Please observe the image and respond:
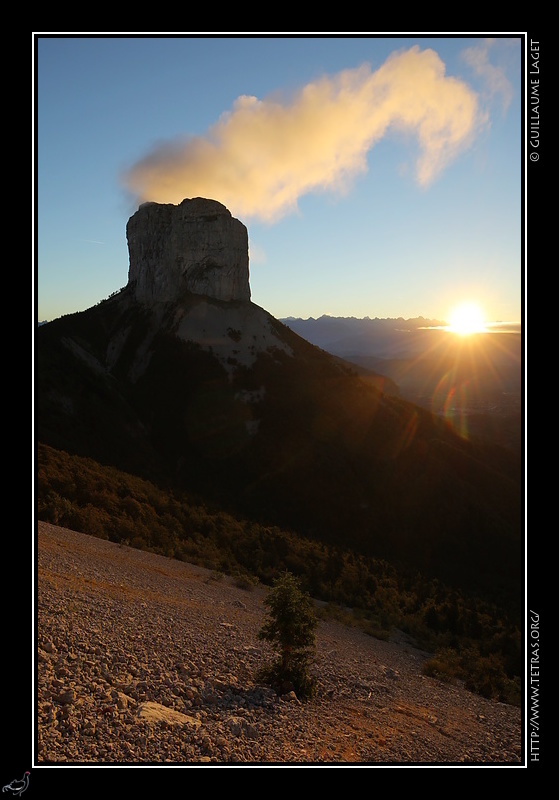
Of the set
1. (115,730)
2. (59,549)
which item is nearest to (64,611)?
(115,730)

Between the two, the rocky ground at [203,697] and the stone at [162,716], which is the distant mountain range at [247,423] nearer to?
the rocky ground at [203,697]

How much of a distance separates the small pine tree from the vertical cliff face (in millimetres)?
60272

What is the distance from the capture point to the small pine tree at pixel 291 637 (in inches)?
363

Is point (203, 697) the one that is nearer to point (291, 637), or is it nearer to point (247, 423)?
point (291, 637)

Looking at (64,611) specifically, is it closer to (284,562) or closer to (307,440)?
(284,562)

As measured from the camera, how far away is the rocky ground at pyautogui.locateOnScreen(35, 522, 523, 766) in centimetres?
643

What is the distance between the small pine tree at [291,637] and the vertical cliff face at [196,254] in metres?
60.3

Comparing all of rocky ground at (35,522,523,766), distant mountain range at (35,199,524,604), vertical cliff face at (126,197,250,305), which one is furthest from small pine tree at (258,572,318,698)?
vertical cliff face at (126,197,250,305)

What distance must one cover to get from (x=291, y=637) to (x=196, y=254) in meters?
63.9

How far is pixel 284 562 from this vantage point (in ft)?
78.7

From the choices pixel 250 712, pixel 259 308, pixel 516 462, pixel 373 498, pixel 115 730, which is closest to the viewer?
pixel 115 730

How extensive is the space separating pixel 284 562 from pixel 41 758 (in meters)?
18.9

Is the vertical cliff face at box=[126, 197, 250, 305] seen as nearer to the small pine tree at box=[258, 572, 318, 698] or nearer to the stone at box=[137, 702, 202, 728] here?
the small pine tree at box=[258, 572, 318, 698]
